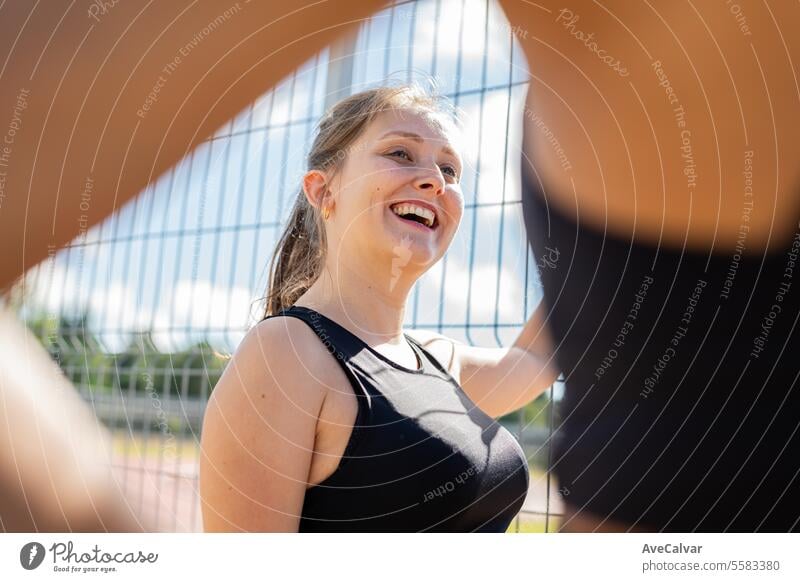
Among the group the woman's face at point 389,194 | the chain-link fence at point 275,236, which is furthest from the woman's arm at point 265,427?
the chain-link fence at point 275,236

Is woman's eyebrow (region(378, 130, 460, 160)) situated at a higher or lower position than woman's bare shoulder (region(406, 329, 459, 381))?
higher

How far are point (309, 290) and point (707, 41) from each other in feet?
1.92

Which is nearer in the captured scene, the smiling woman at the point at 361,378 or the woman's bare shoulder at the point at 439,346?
the smiling woman at the point at 361,378

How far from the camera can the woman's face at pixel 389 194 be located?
2.29ft

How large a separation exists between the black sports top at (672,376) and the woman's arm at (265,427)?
44 cm

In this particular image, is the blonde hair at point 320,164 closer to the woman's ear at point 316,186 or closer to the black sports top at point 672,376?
the woman's ear at point 316,186

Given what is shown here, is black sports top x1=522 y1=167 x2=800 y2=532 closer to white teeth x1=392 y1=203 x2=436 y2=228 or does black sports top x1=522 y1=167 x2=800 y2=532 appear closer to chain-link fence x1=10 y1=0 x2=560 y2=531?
chain-link fence x1=10 y1=0 x2=560 y2=531

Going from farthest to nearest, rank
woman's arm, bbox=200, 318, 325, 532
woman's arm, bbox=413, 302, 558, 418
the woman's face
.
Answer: woman's arm, bbox=413, 302, 558, 418 < the woman's face < woman's arm, bbox=200, 318, 325, 532

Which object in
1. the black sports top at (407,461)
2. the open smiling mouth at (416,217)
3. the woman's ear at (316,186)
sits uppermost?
the woman's ear at (316,186)

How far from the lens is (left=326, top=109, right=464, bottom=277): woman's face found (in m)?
0.70

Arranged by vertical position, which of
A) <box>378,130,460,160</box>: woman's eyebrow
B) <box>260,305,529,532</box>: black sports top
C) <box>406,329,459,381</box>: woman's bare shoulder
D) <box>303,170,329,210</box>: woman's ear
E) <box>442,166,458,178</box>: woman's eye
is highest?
<box>378,130,460,160</box>: woman's eyebrow

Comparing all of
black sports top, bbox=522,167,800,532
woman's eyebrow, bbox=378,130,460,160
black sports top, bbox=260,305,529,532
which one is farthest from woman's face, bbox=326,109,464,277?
black sports top, bbox=522,167,800,532

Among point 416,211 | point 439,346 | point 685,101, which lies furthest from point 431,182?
point 685,101

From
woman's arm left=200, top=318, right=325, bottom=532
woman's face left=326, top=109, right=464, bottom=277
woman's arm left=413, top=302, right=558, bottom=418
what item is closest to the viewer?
woman's arm left=200, top=318, right=325, bottom=532
